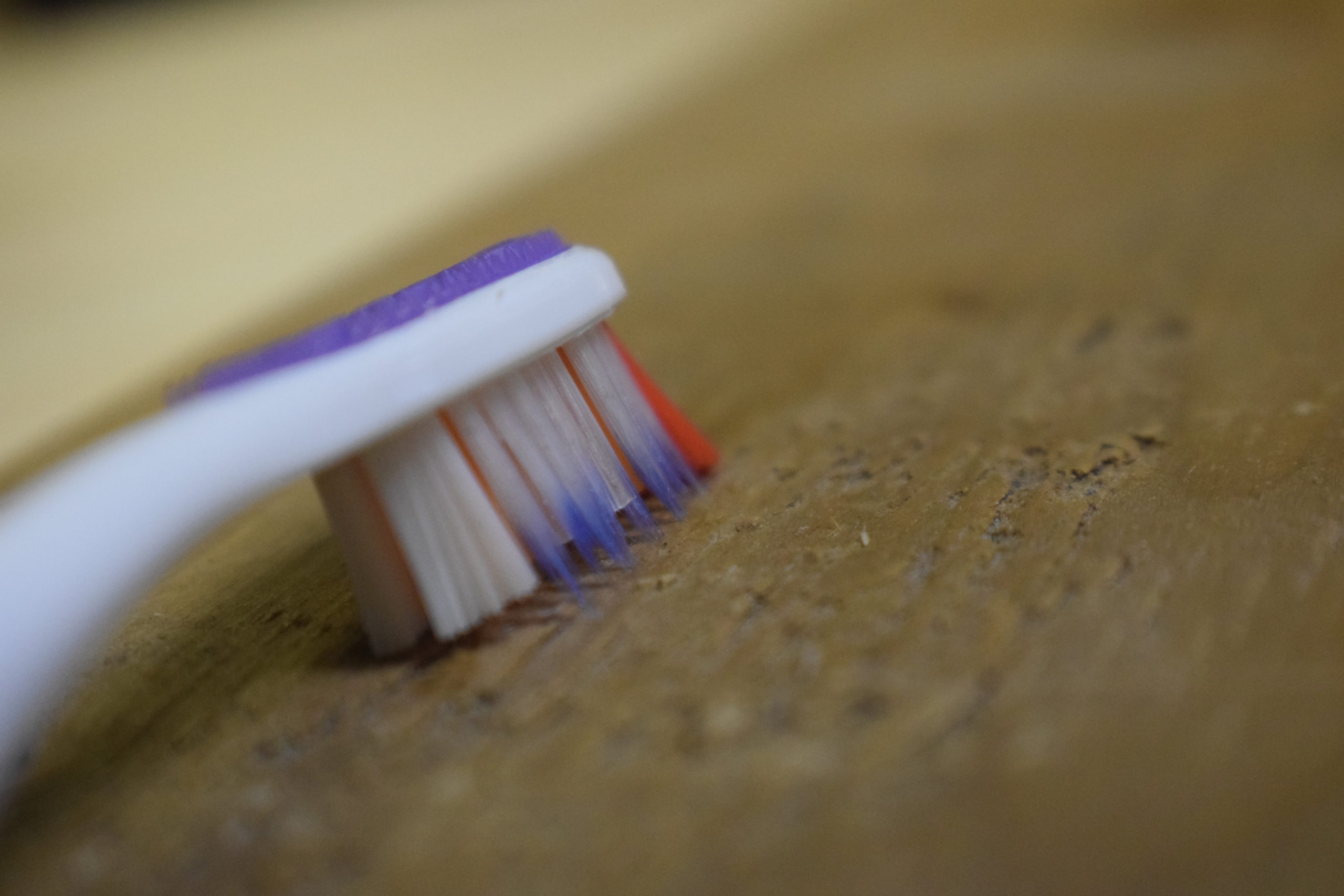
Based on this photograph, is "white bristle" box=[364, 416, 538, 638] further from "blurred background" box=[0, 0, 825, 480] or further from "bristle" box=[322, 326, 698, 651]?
"blurred background" box=[0, 0, 825, 480]

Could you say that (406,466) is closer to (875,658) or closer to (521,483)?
(521,483)

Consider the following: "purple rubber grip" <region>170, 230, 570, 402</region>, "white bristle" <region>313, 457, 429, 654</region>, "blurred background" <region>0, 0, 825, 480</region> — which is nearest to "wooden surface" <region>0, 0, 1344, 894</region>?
"white bristle" <region>313, 457, 429, 654</region>

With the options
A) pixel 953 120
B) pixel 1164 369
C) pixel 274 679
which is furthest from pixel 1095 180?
pixel 274 679

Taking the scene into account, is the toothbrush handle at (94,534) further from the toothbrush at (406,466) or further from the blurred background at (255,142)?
the blurred background at (255,142)

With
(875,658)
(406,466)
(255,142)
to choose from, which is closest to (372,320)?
(406,466)

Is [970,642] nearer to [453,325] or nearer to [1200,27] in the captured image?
[453,325]

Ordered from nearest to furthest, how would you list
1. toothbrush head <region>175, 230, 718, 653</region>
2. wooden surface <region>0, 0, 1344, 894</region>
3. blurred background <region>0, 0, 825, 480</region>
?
1. wooden surface <region>0, 0, 1344, 894</region>
2. toothbrush head <region>175, 230, 718, 653</region>
3. blurred background <region>0, 0, 825, 480</region>
